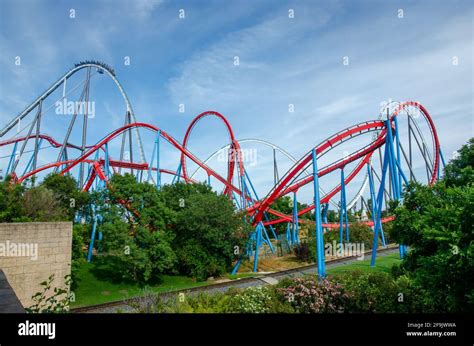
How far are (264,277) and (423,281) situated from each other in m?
13.2

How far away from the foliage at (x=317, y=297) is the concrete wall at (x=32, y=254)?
21.8ft

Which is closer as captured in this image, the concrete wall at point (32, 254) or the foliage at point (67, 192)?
the concrete wall at point (32, 254)

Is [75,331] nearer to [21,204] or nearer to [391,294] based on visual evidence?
[391,294]

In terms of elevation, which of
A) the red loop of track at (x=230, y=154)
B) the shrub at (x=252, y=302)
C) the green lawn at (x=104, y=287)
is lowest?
the green lawn at (x=104, y=287)

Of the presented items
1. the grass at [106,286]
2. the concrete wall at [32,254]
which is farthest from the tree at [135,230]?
the concrete wall at [32,254]

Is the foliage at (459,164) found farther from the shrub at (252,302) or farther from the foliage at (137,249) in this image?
the foliage at (137,249)

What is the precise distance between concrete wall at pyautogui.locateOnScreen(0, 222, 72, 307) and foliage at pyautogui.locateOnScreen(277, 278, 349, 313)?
6.64 meters

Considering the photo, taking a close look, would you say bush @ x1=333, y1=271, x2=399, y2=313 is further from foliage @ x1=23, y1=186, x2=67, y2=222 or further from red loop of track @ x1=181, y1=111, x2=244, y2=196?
red loop of track @ x1=181, y1=111, x2=244, y2=196

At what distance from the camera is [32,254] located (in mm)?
9336

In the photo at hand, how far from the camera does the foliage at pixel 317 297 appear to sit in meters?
9.28

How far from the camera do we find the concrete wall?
8.76 m

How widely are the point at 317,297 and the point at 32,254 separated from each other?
313 inches

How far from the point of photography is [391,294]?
9.29 m

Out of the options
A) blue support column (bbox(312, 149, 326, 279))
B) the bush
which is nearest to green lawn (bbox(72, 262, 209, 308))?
blue support column (bbox(312, 149, 326, 279))
